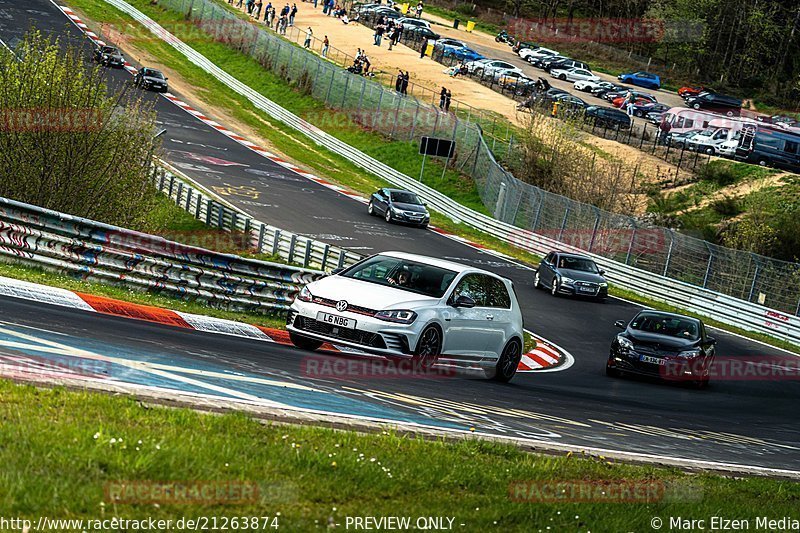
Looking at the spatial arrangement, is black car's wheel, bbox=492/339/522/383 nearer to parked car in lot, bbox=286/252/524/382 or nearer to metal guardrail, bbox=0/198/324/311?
parked car in lot, bbox=286/252/524/382

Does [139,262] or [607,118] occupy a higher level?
[607,118]

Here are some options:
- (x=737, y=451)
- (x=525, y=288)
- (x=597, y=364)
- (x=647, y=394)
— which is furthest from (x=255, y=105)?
(x=737, y=451)

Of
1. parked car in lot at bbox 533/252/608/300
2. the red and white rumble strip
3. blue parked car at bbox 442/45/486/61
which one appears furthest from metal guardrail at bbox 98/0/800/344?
blue parked car at bbox 442/45/486/61

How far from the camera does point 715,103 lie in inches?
3216

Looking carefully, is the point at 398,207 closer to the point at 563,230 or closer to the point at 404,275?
the point at 563,230

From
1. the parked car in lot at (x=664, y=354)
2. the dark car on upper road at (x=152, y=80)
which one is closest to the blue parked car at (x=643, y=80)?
the dark car on upper road at (x=152, y=80)

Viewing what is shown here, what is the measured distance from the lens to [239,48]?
71750 millimetres

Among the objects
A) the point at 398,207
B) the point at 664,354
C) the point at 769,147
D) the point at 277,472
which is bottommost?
the point at 398,207

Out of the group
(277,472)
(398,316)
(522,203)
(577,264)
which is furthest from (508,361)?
(522,203)

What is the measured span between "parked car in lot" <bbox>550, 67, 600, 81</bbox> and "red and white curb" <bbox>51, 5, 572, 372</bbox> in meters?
39.0

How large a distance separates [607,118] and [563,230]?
26126 mm

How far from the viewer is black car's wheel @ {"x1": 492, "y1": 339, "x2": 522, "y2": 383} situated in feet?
49.5

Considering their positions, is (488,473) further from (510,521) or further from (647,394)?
(647,394)

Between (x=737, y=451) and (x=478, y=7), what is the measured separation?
4335 inches
